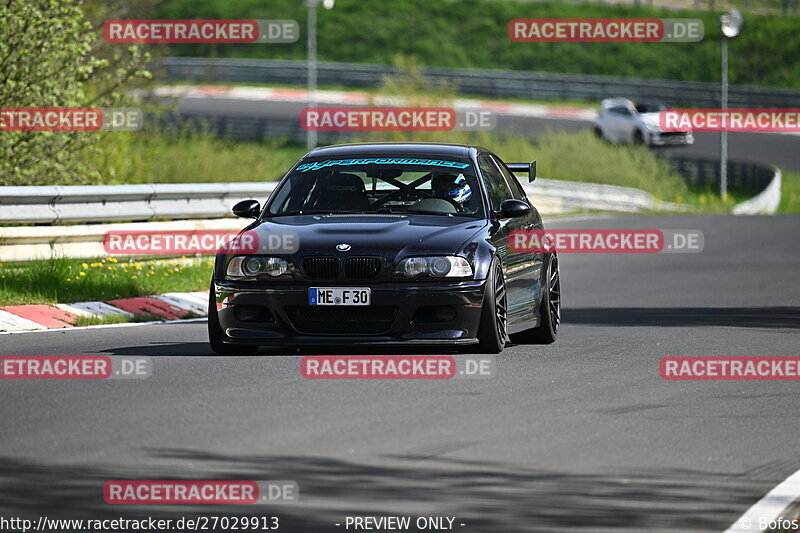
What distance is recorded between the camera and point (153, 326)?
14578 millimetres

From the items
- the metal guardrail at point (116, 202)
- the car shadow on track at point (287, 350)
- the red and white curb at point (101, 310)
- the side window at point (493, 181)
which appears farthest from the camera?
the metal guardrail at point (116, 202)

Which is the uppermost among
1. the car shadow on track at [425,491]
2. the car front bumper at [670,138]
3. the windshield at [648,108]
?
the windshield at [648,108]

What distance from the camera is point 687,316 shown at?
52.3ft

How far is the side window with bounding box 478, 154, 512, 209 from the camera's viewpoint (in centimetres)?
1266

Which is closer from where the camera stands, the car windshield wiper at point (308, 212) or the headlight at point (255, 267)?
the headlight at point (255, 267)

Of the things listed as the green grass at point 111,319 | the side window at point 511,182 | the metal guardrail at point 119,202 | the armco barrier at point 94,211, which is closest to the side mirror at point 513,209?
the side window at point 511,182

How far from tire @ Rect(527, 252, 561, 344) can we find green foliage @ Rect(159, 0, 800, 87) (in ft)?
197

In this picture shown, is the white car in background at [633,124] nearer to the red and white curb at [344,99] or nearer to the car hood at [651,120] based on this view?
the car hood at [651,120]

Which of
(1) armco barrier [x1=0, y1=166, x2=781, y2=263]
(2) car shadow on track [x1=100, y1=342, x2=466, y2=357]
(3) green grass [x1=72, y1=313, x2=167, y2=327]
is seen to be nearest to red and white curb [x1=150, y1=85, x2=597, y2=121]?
(1) armco barrier [x1=0, y1=166, x2=781, y2=263]

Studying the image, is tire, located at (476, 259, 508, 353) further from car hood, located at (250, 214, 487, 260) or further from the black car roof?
the black car roof

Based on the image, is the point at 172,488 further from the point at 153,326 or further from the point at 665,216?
the point at 665,216

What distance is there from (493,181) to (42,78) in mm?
11038

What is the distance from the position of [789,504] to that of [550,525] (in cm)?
121

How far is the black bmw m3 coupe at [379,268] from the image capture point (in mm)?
11133
